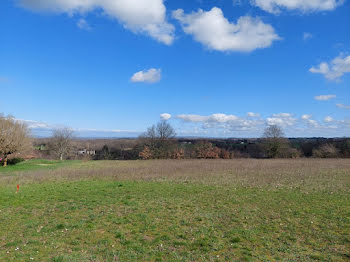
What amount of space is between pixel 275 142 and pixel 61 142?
163 feet

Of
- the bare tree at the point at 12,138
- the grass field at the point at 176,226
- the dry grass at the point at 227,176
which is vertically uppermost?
the bare tree at the point at 12,138

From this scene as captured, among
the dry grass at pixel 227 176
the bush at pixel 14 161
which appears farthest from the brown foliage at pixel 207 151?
the bush at pixel 14 161

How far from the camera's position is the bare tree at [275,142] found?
4922 centimetres

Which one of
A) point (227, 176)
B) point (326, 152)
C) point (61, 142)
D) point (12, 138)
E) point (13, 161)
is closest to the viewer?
point (227, 176)

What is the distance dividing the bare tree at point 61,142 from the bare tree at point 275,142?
1858 inches

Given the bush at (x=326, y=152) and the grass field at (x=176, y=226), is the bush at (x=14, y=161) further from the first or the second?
the bush at (x=326, y=152)

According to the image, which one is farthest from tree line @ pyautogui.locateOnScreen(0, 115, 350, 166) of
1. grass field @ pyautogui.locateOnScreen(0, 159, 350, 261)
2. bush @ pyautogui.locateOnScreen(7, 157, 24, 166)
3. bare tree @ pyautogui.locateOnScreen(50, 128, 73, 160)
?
grass field @ pyautogui.locateOnScreen(0, 159, 350, 261)

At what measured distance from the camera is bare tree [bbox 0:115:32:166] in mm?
29969

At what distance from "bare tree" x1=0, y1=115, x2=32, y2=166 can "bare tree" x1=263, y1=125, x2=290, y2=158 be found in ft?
146

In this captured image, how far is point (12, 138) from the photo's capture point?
30.4m

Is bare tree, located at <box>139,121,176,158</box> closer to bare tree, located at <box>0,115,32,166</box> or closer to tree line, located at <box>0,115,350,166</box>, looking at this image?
tree line, located at <box>0,115,350,166</box>

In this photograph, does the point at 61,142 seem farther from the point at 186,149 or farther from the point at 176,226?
the point at 176,226

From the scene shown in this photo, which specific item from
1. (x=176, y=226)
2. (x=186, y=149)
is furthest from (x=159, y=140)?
(x=176, y=226)

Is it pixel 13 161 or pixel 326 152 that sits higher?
pixel 326 152
